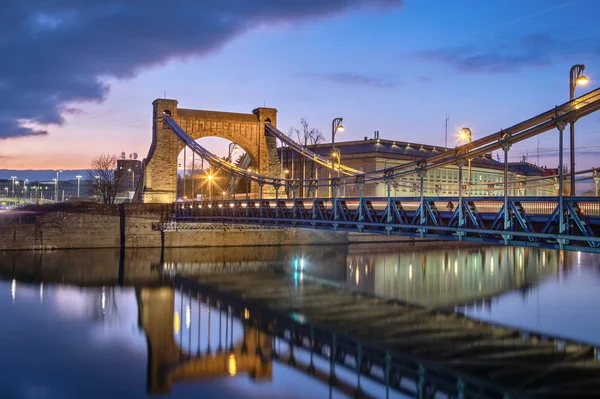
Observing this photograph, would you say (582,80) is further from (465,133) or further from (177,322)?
(177,322)

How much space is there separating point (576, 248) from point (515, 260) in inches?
1156

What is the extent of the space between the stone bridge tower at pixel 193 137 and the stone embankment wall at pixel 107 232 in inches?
122

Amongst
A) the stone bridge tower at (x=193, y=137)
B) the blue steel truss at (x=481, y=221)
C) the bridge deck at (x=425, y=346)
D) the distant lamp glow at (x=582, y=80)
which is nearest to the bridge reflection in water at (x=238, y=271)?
the bridge deck at (x=425, y=346)

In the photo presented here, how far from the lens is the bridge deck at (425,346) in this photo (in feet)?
41.8

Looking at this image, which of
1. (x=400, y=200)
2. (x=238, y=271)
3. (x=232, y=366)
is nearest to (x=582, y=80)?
(x=400, y=200)

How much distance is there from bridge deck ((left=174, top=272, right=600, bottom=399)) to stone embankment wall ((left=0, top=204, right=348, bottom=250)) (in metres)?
17.4

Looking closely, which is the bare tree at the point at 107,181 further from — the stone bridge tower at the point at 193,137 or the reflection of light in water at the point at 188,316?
the reflection of light in water at the point at 188,316

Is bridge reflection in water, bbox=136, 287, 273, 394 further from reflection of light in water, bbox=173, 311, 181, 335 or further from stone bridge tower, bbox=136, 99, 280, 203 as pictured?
stone bridge tower, bbox=136, 99, 280, 203

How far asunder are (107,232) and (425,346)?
96.9 ft

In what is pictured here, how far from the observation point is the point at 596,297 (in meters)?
24.5

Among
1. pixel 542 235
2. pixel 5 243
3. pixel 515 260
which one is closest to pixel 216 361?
pixel 542 235

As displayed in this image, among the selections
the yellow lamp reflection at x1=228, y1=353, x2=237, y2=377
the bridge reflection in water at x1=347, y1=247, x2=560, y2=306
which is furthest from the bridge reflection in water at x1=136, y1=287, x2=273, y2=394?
the bridge reflection in water at x1=347, y1=247, x2=560, y2=306

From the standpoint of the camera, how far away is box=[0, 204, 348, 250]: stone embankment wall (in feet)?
124

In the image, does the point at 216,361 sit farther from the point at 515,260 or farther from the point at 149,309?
the point at 515,260
